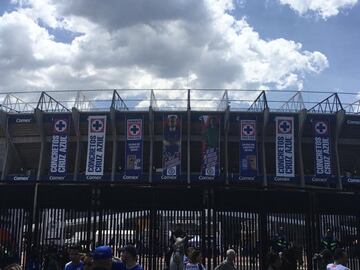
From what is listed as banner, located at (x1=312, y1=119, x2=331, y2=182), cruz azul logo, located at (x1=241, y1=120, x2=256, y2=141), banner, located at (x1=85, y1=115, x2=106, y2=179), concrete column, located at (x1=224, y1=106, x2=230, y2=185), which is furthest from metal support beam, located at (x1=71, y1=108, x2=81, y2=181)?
banner, located at (x1=312, y1=119, x2=331, y2=182)

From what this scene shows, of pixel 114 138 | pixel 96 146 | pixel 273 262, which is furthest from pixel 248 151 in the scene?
pixel 273 262

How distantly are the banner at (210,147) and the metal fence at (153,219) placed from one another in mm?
27177

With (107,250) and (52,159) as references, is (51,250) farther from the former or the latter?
(52,159)

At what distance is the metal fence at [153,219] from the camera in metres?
10.8

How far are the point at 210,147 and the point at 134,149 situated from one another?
6783 mm

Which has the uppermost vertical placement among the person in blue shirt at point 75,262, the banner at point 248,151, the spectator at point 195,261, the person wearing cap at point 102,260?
the banner at point 248,151

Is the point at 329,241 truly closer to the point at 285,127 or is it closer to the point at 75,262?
the point at 75,262

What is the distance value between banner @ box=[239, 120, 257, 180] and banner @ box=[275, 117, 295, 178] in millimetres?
2080

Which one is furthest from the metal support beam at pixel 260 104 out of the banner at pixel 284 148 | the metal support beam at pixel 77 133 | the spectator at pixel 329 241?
the spectator at pixel 329 241

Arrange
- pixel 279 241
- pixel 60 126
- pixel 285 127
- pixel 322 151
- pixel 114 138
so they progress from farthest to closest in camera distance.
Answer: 1. pixel 114 138
2. pixel 60 126
3. pixel 285 127
4. pixel 322 151
5. pixel 279 241

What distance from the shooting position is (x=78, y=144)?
4278 centimetres

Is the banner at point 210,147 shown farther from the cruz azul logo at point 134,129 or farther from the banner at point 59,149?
the banner at point 59,149

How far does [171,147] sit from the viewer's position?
129 feet

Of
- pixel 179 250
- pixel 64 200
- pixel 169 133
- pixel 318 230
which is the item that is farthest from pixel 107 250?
pixel 169 133
